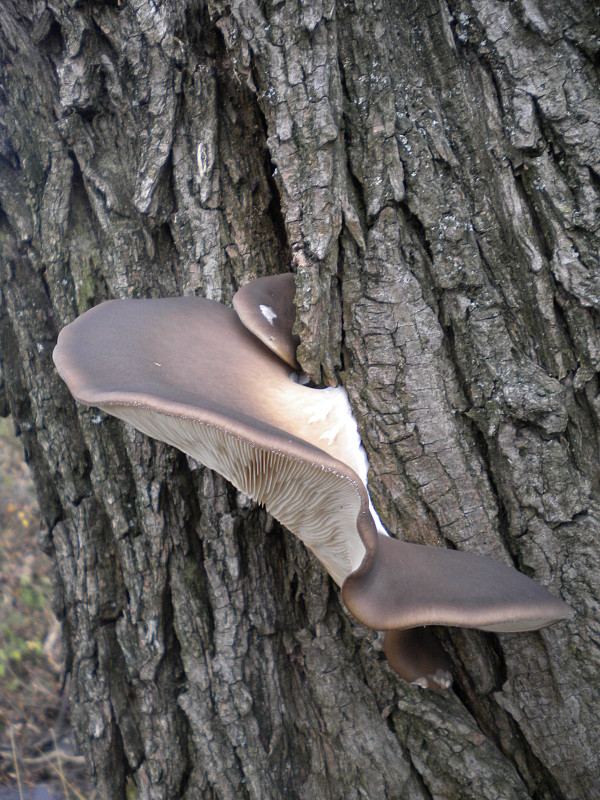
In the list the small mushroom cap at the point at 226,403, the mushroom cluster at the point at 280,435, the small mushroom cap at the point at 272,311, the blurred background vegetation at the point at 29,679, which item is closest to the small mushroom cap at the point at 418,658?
the mushroom cluster at the point at 280,435

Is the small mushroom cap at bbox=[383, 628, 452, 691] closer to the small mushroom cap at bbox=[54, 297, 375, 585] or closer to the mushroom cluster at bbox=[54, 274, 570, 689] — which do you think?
the mushroom cluster at bbox=[54, 274, 570, 689]

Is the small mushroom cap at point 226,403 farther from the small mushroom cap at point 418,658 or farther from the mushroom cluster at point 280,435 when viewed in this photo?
the small mushroom cap at point 418,658

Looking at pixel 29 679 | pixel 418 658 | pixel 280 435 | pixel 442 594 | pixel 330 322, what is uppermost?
pixel 330 322

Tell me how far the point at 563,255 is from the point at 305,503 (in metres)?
1.24

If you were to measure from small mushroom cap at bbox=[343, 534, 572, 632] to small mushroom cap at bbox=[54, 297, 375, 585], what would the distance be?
0.10 metres

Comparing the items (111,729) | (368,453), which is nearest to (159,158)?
(368,453)

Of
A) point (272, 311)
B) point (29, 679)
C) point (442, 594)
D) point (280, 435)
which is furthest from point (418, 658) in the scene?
point (29, 679)

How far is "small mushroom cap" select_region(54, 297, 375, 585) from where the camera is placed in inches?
55.6

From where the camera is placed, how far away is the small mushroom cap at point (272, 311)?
1.96 meters

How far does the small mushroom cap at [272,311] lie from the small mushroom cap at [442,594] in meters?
0.79

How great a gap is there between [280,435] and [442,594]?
0.71 metres

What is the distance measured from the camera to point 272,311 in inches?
80.4

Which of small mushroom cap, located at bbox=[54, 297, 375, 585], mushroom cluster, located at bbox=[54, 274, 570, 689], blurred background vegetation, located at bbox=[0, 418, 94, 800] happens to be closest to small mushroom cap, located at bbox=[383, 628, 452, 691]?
mushroom cluster, located at bbox=[54, 274, 570, 689]

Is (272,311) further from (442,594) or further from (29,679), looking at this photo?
(29,679)
